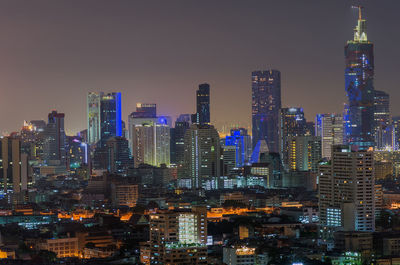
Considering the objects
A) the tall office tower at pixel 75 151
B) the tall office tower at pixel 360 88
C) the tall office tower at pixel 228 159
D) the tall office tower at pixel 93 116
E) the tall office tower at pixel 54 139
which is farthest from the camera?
the tall office tower at pixel 93 116

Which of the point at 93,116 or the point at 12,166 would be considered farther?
the point at 93,116

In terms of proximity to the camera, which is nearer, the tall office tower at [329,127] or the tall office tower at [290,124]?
the tall office tower at [290,124]

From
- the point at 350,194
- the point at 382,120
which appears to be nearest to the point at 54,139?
the point at 382,120

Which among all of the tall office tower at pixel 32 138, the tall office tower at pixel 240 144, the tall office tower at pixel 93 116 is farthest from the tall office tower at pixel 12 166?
the tall office tower at pixel 93 116

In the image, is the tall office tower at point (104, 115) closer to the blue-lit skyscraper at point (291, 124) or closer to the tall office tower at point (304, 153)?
the blue-lit skyscraper at point (291, 124)

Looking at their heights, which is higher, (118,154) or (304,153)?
(118,154)

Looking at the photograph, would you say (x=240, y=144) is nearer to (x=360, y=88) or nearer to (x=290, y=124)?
(x=290, y=124)

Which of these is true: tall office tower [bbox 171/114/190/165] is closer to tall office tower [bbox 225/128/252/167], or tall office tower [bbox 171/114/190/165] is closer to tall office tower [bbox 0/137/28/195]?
tall office tower [bbox 225/128/252/167]
